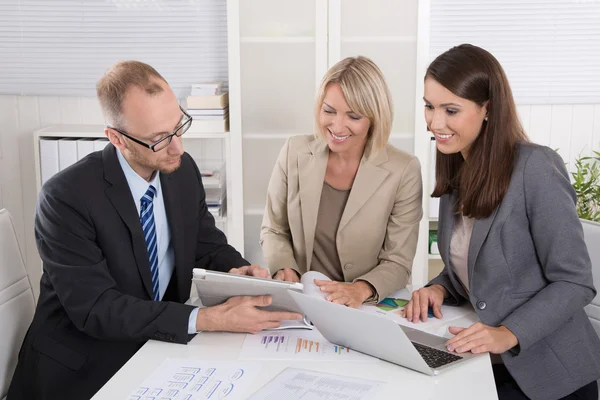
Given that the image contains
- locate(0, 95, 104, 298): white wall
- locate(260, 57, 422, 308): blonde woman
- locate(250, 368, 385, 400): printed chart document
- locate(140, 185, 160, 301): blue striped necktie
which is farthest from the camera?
locate(0, 95, 104, 298): white wall

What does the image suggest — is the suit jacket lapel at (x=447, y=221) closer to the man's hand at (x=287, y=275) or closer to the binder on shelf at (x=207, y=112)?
the man's hand at (x=287, y=275)

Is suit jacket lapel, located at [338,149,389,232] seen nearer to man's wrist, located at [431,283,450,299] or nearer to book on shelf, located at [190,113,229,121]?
man's wrist, located at [431,283,450,299]

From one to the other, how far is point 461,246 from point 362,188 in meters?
0.46

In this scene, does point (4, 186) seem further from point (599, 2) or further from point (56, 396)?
point (599, 2)

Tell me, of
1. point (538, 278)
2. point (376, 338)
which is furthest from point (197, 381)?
point (538, 278)

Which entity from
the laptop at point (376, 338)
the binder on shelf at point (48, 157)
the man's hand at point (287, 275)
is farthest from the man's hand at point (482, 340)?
the binder on shelf at point (48, 157)

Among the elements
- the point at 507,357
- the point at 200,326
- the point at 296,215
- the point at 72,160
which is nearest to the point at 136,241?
the point at 200,326

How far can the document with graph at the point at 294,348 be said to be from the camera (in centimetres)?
179

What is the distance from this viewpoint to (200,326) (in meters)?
1.90

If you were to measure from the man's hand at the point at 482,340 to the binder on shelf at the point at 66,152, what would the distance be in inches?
105

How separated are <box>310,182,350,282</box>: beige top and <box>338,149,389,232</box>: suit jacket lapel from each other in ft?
0.20

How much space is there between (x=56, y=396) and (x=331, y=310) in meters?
0.82

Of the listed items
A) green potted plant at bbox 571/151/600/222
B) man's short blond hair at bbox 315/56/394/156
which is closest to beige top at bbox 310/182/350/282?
man's short blond hair at bbox 315/56/394/156

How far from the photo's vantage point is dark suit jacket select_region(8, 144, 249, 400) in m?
1.92
